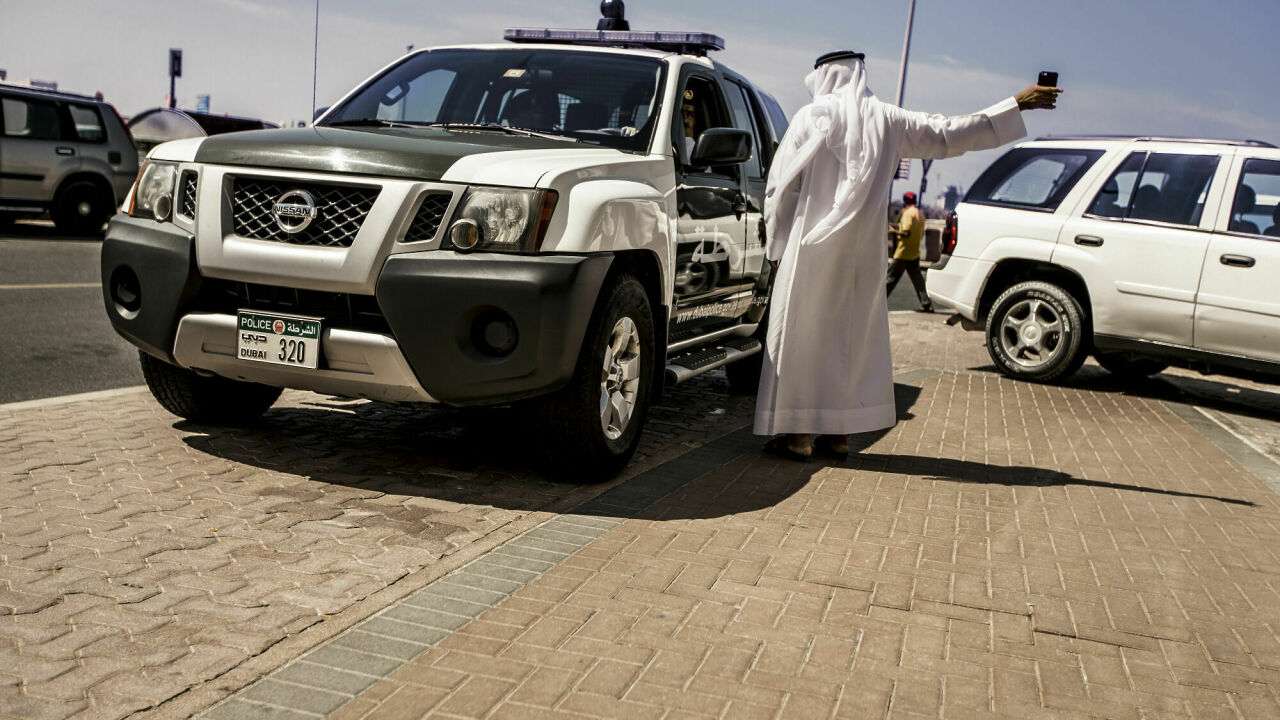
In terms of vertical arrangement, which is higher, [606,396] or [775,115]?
[775,115]

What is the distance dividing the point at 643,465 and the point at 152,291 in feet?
7.52

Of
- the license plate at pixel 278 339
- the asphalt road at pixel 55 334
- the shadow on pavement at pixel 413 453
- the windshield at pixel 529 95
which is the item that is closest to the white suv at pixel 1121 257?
the shadow on pavement at pixel 413 453

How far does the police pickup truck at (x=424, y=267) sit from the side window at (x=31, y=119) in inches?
493

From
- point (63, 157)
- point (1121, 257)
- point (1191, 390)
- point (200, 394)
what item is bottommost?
point (1191, 390)

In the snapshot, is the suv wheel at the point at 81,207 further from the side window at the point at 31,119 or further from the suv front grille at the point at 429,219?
the suv front grille at the point at 429,219

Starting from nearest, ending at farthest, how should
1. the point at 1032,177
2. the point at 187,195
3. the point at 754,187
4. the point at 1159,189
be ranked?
the point at 187,195 < the point at 754,187 < the point at 1159,189 < the point at 1032,177

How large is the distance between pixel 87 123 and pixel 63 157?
0.64 m

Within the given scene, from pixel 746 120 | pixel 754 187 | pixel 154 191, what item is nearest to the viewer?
pixel 154 191

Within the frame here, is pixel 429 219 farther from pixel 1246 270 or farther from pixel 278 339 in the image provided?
pixel 1246 270

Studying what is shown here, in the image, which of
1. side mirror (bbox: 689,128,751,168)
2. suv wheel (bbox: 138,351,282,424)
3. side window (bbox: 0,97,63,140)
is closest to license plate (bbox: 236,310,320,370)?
suv wheel (bbox: 138,351,282,424)

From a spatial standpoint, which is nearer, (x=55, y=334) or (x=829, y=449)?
(x=829, y=449)

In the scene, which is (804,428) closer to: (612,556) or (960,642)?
(612,556)

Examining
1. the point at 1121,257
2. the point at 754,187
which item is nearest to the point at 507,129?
the point at 754,187

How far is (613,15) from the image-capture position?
7.50 m
